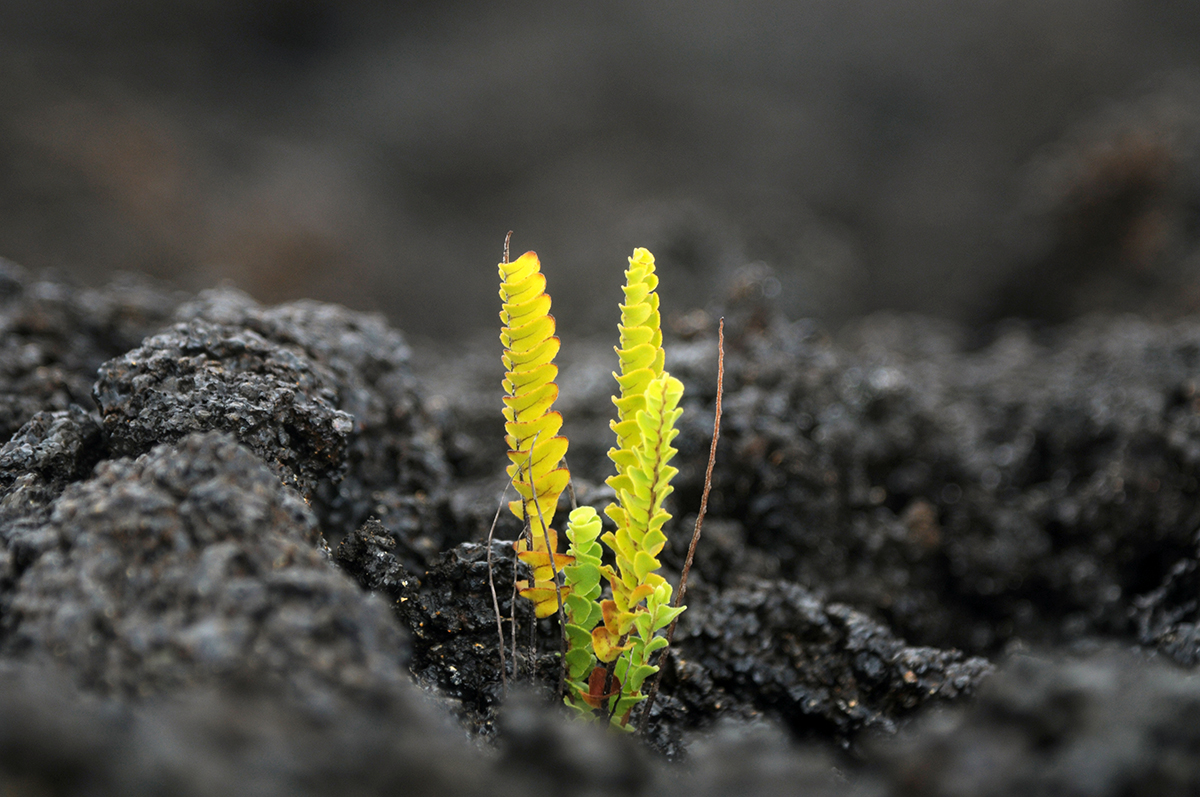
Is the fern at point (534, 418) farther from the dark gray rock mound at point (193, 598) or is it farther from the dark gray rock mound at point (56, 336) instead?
the dark gray rock mound at point (56, 336)

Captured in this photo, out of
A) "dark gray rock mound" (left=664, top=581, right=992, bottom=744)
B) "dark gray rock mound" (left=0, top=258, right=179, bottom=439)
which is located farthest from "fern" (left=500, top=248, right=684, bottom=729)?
"dark gray rock mound" (left=0, top=258, right=179, bottom=439)

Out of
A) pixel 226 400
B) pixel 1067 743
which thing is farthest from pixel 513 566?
pixel 1067 743

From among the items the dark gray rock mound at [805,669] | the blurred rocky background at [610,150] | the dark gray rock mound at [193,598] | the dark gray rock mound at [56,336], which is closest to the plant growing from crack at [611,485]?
the dark gray rock mound at [805,669]

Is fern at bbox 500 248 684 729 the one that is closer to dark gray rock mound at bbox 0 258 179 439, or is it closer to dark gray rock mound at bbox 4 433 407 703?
dark gray rock mound at bbox 4 433 407 703

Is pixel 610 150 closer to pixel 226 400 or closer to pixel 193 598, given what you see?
pixel 226 400

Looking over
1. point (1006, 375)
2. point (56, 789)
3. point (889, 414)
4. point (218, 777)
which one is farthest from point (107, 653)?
point (1006, 375)

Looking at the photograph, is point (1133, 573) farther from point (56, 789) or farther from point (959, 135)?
point (959, 135)
